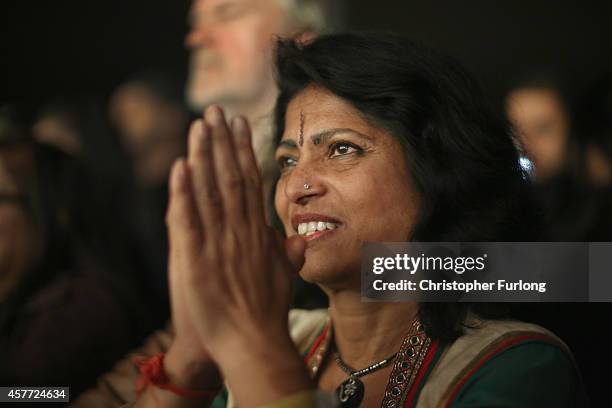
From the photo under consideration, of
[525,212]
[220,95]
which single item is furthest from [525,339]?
[220,95]

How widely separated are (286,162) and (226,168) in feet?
1.44

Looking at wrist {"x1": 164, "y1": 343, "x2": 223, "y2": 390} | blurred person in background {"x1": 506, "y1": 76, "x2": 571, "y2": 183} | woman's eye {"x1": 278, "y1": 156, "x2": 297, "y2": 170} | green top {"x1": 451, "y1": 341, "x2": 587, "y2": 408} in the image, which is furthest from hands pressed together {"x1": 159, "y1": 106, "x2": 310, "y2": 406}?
blurred person in background {"x1": 506, "y1": 76, "x2": 571, "y2": 183}

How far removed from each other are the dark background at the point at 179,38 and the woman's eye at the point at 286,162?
368 millimetres

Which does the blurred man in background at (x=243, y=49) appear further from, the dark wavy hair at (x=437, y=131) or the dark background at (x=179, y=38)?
the dark wavy hair at (x=437, y=131)

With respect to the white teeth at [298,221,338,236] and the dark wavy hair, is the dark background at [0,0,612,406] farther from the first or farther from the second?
the white teeth at [298,221,338,236]

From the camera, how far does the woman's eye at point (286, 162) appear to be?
119cm

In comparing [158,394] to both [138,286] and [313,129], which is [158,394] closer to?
[313,129]

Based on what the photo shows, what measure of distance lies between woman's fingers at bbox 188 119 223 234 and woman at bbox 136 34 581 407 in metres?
0.13

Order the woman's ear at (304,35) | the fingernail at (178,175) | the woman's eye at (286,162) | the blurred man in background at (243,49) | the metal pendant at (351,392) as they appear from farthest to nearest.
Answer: the blurred man in background at (243,49)
the woman's ear at (304,35)
the woman's eye at (286,162)
the metal pendant at (351,392)
the fingernail at (178,175)

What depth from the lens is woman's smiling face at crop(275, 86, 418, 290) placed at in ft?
3.62

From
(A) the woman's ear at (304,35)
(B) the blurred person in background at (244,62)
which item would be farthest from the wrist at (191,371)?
(A) the woman's ear at (304,35)

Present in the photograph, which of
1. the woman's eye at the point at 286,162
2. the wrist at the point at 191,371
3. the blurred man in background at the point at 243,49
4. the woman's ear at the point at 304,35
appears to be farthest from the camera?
the blurred man in background at the point at 243,49

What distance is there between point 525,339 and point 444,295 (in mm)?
182

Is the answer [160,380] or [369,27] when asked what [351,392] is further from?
[369,27]
